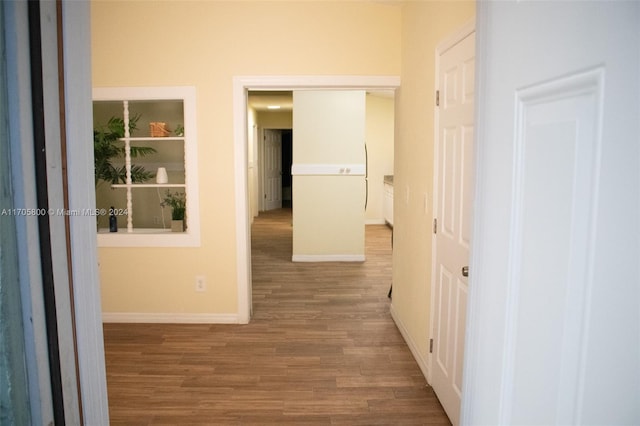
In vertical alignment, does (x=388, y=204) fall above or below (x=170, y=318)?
above

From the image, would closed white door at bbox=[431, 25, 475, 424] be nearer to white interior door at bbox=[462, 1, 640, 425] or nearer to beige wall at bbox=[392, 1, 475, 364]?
beige wall at bbox=[392, 1, 475, 364]

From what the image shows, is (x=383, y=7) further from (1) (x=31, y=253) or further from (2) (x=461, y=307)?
(1) (x=31, y=253)

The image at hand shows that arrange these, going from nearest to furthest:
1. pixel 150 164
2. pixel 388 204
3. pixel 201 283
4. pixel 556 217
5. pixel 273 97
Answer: pixel 556 217 → pixel 201 283 → pixel 150 164 → pixel 273 97 → pixel 388 204

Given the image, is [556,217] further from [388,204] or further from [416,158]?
[388,204]

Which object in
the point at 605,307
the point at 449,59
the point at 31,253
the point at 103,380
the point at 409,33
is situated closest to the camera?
the point at 605,307

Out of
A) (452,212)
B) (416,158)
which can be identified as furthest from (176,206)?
(452,212)

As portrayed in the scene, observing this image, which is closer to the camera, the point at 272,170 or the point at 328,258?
the point at 328,258

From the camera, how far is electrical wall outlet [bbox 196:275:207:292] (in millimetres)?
4055

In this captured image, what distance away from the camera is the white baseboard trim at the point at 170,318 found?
407 cm

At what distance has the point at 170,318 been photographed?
161 inches

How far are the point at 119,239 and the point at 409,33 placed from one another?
2.99 m

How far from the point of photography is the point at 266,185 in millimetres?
12219

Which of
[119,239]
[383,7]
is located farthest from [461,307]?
[119,239]

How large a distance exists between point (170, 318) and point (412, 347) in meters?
2.14
